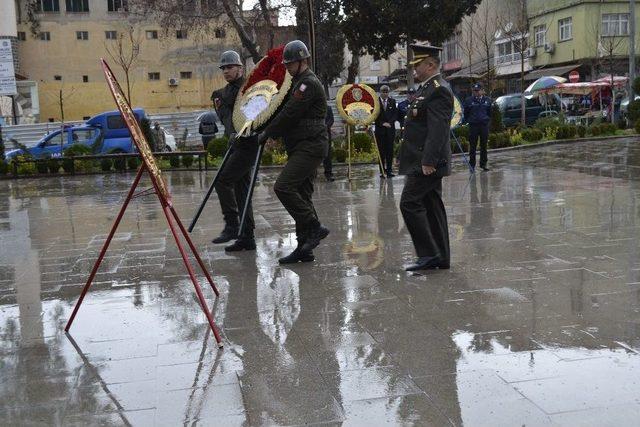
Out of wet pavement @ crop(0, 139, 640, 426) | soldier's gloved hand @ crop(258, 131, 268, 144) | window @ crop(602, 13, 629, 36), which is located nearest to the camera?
wet pavement @ crop(0, 139, 640, 426)

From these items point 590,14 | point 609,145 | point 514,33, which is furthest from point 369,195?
point 590,14

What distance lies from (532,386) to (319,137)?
376 cm

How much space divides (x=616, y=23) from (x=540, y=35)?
17.1 ft

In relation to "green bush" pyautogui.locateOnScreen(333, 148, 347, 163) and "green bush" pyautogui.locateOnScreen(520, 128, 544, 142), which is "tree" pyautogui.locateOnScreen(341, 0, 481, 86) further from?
"green bush" pyautogui.locateOnScreen(333, 148, 347, 163)

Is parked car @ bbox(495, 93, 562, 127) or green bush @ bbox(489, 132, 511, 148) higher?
parked car @ bbox(495, 93, 562, 127)

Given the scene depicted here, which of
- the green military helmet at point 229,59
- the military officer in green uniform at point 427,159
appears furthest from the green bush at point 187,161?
the military officer in green uniform at point 427,159

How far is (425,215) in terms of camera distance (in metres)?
6.56

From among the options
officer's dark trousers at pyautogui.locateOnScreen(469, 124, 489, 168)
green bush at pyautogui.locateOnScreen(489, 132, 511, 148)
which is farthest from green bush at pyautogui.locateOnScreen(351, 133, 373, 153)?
officer's dark trousers at pyautogui.locateOnScreen(469, 124, 489, 168)

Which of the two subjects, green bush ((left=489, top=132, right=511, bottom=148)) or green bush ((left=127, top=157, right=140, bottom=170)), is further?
green bush ((left=489, top=132, right=511, bottom=148))

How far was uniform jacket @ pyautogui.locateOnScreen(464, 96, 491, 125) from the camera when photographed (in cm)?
1545

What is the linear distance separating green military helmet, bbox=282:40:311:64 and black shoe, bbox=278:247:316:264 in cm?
172

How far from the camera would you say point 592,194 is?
36.3ft

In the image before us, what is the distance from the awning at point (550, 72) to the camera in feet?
146

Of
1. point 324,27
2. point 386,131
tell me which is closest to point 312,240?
point 386,131
